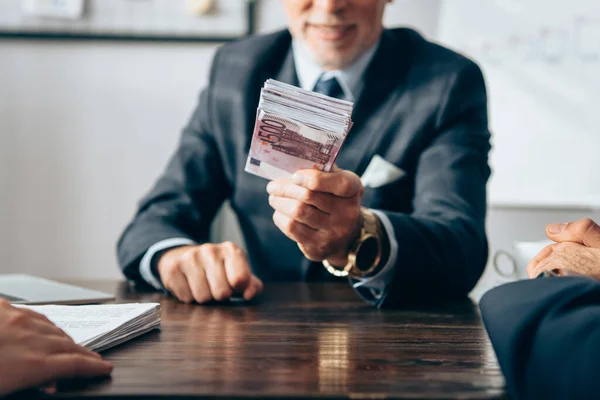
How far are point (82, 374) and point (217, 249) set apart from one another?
0.55 metres

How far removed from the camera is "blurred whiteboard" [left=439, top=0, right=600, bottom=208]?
7.63ft

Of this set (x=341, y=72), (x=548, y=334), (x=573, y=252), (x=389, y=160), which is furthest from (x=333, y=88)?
(x=548, y=334)

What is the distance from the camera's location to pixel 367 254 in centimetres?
118

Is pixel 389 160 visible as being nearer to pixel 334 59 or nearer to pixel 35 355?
pixel 334 59

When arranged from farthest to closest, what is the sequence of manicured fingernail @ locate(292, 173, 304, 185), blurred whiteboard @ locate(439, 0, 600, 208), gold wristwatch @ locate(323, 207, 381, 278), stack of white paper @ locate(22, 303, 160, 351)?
blurred whiteboard @ locate(439, 0, 600, 208) < gold wristwatch @ locate(323, 207, 381, 278) < manicured fingernail @ locate(292, 173, 304, 185) < stack of white paper @ locate(22, 303, 160, 351)

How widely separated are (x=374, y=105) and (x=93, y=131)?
1.22 meters

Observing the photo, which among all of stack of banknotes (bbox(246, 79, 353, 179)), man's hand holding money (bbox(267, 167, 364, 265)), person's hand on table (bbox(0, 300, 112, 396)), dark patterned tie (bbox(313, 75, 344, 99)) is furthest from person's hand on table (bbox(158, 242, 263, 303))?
dark patterned tie (bbox(313, 75, 344, 99))

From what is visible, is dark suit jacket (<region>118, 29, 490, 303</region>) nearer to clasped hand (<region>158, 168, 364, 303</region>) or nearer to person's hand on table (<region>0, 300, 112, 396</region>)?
clasped hand (<region>158, 168, 364, 303</region>)

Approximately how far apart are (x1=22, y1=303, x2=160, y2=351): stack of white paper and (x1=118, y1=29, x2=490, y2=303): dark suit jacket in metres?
0.42

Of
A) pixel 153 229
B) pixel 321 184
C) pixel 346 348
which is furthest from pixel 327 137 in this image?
pixel 153 229

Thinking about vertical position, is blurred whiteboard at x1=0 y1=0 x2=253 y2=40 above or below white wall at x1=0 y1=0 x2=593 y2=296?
above

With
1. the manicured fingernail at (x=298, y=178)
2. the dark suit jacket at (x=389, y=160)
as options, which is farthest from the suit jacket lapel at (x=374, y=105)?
the manicured fingernail at (x=298, y=178)

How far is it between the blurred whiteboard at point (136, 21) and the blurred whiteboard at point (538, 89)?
2.47ft

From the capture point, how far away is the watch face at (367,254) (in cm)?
117
